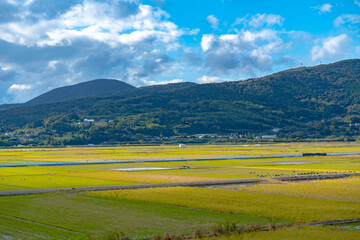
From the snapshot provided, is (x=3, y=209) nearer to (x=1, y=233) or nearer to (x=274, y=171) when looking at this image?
(x=1, y=233)

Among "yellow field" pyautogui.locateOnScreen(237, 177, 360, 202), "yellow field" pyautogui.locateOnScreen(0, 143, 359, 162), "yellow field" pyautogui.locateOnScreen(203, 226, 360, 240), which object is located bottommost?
"yellow field" pyautogui.locateOnScreen(203, 226, 360, 240)

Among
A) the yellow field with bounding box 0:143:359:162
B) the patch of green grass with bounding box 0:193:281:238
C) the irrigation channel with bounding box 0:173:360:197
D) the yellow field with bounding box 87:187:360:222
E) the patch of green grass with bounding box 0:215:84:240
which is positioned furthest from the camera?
the yellow field with bounding box 0:143:359:162

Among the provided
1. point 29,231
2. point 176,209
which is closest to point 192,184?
point 176,209

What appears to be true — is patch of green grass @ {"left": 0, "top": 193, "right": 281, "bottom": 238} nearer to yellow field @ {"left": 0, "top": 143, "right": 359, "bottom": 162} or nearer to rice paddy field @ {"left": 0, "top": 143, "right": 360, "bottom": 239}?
rice paddy field @ {"left": 0, "top": 143, "right": 360, "bottom": 239}

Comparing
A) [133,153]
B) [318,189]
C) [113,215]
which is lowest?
[318,189]

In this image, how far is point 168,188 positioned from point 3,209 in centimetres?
1698

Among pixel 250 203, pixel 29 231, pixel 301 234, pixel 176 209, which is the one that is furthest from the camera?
pixel 250 203

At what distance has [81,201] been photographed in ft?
129

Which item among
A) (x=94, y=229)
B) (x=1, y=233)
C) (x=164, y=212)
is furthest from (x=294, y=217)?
(x=1, y=233)

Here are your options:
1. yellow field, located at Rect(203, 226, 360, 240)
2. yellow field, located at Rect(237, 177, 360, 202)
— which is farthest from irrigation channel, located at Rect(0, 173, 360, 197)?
yellow field, located at Rect(203, 226, 360, 240)

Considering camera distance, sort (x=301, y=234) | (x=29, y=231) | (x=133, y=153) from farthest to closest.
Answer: (x=133, y=153) → (x=29, y=231) → (x=301, y=234)

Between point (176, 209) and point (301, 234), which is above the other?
point (176, 209)

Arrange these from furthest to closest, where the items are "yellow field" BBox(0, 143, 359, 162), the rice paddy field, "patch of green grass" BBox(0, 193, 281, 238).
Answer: "yellow field" BBox(0, 143, 359, 162)
"patch of green grass" BBox(0, 193, 281, 238)
the rice paddy field

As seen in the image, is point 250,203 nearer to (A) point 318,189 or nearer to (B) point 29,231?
(A) point 318,189
